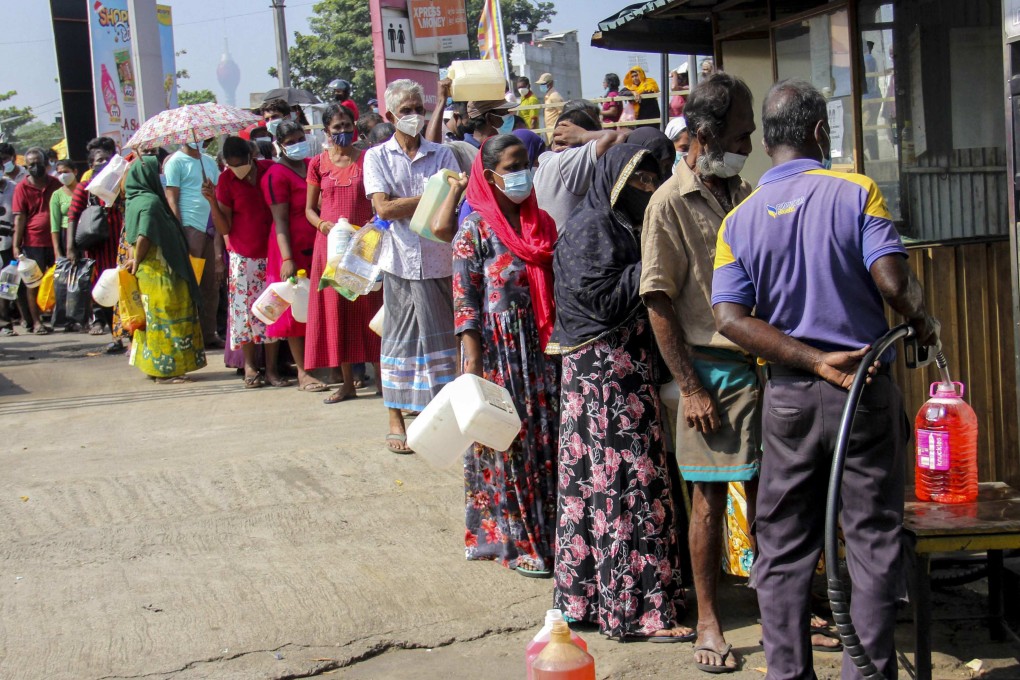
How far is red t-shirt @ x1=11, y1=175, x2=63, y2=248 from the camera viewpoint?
13828mm

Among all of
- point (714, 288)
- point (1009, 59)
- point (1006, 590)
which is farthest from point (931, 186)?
point (714, 288)

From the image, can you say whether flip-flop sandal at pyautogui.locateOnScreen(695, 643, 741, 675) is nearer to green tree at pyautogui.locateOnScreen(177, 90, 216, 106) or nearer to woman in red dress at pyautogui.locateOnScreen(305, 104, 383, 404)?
woman in red dress at pyautogui.locateOnScreen(305, 104, 383, 404)

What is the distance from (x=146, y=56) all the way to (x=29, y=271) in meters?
3.15

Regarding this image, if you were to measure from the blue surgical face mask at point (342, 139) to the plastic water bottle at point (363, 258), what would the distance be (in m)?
0.98

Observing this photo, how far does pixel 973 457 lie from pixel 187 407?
6.06 meters

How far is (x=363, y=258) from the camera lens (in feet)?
21.6

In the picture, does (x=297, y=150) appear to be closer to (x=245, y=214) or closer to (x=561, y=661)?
(x=245, y=214)

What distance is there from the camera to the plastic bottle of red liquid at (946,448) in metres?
3.49

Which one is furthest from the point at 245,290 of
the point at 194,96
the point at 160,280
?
the point at 194,96

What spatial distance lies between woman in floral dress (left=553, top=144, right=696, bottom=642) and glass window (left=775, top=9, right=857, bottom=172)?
2.02 meters

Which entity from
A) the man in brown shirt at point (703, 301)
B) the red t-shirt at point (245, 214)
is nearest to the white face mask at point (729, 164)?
the man in brown shirt at point (703, 301)

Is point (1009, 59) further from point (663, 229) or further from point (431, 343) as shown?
point (431, 343)

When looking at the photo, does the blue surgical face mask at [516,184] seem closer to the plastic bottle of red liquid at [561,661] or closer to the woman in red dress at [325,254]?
the plastic bottle of red liquid at [561,661]

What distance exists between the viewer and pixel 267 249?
342 inches
